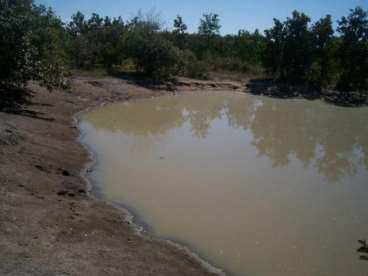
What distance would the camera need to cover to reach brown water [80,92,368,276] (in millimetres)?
7902

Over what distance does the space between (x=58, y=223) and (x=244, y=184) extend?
568 cm

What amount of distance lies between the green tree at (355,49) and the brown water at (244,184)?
49.6ft

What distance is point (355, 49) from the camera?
117ft

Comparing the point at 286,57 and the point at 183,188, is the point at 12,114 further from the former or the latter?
the point at 286,57

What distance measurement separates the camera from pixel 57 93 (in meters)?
22.2

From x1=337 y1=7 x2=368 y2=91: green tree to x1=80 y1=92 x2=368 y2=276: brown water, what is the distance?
15.1m

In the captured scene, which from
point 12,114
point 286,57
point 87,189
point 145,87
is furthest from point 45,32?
point 286,57

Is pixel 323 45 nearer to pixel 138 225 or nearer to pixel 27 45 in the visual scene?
pixel 27 45

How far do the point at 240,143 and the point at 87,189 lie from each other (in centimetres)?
841

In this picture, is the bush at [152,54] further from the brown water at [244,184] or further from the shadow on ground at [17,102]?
the shadow on ground at [17,102]

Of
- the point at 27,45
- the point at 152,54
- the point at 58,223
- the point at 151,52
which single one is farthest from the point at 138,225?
the point at 152,54

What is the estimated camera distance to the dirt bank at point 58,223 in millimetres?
6043

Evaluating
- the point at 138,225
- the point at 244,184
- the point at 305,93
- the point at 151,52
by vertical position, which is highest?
the point at 151,52

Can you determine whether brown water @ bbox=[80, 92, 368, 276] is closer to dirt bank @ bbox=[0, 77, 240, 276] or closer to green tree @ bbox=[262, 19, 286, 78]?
dirt bank @ bbox=[0, 77, 240, 276]
